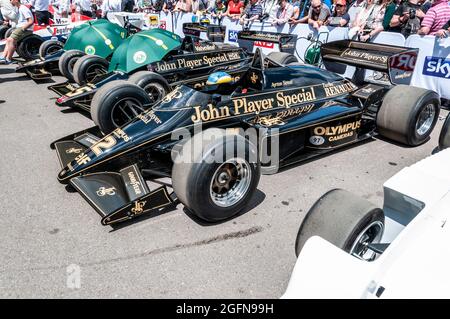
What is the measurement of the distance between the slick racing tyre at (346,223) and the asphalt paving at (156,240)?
554 millimetres

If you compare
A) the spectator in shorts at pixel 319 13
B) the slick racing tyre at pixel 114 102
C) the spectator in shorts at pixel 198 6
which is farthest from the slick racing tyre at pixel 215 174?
the spectator in shorts at pixel 198 6

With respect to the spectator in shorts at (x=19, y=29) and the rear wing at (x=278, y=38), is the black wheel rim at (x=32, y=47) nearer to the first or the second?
the spectator in shorts at (x=19, y=29)

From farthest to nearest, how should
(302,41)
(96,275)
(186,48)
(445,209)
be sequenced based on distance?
1. (302,41)
2. (186,48)
3. (96,275)
4. (445,209)

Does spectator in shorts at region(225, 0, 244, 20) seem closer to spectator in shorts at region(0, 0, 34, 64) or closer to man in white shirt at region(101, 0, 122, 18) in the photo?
man in white shirt at region(101, 0, 122, 18)

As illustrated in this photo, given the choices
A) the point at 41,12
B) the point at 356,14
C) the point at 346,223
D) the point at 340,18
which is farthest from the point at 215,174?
the point at 41,12

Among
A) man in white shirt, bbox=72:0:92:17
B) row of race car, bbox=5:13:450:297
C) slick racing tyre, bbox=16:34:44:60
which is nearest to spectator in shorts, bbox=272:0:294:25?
row of race car, bbox=5:13:450:297

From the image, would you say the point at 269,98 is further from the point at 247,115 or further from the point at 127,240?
the point at 127,240

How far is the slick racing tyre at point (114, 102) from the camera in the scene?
464cm

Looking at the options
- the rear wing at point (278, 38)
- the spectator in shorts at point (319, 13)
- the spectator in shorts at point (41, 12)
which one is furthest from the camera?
the spectator in shorts at point (41, 12)

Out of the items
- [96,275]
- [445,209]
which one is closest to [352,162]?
[445,209]

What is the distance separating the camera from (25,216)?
11.1 feet

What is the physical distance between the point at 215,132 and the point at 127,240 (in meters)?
1.19

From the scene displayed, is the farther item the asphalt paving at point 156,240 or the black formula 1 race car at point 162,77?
the black formula 1 race car at point 162,77

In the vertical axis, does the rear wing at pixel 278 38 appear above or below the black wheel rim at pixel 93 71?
above
